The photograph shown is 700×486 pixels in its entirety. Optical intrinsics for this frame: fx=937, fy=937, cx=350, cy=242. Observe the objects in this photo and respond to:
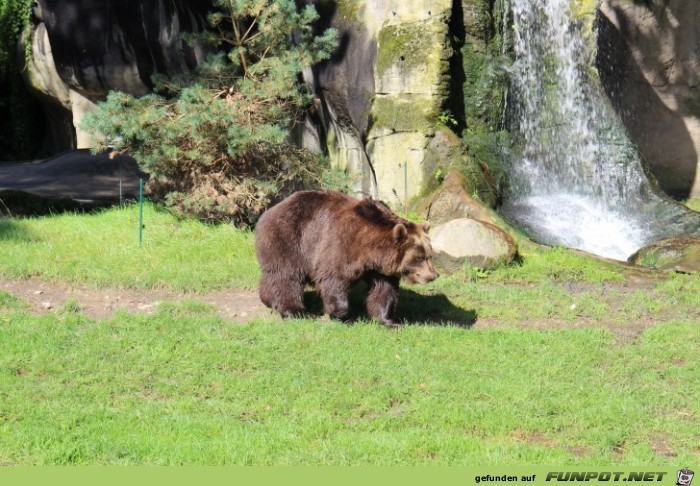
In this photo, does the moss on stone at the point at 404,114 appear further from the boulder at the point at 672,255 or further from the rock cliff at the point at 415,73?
the boulder at the point at 672,255

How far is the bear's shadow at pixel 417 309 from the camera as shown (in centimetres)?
941

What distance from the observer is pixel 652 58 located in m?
18.4

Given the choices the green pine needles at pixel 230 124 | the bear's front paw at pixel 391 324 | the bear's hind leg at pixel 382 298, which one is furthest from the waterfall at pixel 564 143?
the bear's front paw at pixel 391 324

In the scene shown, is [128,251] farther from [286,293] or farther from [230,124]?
[286,293]

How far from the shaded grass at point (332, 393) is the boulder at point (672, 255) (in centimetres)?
243

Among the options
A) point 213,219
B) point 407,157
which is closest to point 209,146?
point 213,219

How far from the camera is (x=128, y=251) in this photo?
37.2ft

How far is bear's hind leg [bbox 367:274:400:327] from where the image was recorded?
29.3 ft

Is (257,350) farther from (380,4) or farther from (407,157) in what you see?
(380,4)

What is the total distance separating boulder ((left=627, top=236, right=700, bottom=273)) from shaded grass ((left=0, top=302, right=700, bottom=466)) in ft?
7.97

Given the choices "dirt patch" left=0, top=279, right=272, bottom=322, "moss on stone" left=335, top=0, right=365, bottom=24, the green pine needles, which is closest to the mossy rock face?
"moss on stone" left=335, top=0, right=365, bottom=24

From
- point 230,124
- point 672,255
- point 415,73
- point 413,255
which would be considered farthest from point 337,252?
point 415,73

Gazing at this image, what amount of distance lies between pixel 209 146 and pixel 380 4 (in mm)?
3766

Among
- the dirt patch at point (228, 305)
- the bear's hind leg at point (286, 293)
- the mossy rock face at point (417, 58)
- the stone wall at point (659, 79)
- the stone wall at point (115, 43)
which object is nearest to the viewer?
the bear's hind leg at point (286, 293)
